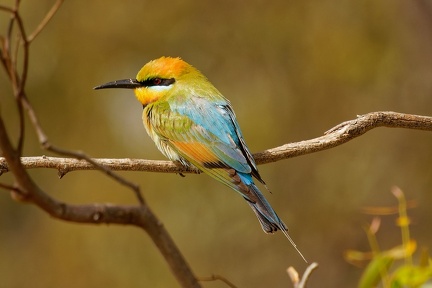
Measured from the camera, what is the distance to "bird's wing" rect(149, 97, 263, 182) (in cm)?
264

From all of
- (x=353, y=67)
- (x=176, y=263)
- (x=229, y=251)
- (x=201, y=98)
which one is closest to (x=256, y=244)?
(x=229, y=251)

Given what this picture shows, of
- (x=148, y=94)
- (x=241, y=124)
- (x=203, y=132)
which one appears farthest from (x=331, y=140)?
(x=241, y=124)

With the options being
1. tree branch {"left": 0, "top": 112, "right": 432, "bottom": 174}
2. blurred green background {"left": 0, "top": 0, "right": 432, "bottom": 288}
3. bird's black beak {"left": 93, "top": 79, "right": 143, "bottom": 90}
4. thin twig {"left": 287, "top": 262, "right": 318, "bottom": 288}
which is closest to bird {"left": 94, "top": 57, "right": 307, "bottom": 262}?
bird's black beak {"left": 93, "top": 79, "right": 143, "bottom": 90}

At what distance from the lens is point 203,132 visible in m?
2.81

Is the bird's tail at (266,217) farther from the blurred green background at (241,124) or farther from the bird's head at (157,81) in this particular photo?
the blurred green background at (241,124)

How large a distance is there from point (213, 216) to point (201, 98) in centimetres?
168

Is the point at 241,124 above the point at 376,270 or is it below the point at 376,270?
below

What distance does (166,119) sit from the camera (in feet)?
9.56

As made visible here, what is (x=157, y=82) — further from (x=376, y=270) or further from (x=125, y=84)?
(x=376, y=270)

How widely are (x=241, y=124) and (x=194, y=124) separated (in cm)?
159

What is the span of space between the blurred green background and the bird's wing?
1464 millimetres

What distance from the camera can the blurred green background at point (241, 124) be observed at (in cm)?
450

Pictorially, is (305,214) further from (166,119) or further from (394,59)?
(166,119)

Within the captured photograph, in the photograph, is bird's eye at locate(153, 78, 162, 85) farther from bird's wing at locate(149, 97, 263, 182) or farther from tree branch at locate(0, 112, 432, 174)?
tree branch at locate(0, 112, 432, 174)
